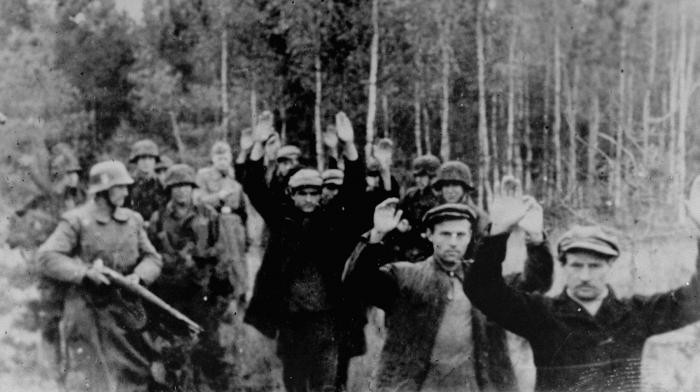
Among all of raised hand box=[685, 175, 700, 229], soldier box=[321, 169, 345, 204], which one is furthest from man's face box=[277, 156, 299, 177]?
raised hand box=[685, 175, 700, 229]

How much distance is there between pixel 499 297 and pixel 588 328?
651mm

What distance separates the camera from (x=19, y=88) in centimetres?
651

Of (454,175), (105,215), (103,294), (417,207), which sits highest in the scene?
(454,175)

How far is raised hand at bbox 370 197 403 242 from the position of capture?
6016 millimetres

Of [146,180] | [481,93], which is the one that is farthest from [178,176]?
[481,93]

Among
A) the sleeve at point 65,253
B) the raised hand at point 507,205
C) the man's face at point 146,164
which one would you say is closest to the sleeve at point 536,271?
the raised hand at point 507,205

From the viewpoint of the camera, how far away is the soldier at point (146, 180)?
6371 millimetres

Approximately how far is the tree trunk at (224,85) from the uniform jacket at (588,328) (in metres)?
1.97

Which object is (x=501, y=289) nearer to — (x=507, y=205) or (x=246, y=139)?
(x=507, y=205)

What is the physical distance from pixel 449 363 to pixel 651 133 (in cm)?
210

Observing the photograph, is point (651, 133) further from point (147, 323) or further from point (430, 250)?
point (147, 323)

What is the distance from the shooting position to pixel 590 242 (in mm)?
6031

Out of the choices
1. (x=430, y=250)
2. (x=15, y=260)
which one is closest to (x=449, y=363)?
(x=430, y=250)

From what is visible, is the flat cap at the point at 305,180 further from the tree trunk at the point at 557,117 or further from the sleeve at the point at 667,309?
the sleeve at the point at 667,309
